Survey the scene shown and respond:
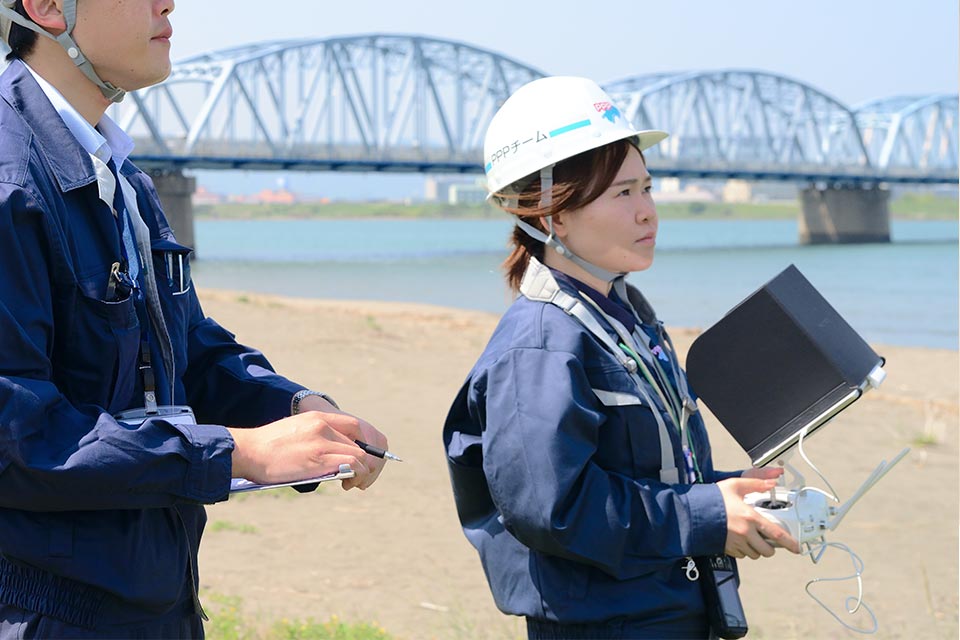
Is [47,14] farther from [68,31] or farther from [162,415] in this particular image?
[162,415]

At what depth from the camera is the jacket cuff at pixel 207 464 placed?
178 centimetres

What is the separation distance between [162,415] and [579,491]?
2.66 feet

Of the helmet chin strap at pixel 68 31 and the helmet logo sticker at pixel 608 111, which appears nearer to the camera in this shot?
the helmet chin strap at pixel 68 31

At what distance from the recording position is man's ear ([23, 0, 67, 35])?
192cm

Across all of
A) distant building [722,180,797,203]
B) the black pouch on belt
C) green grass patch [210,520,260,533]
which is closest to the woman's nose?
the black pouch on belt

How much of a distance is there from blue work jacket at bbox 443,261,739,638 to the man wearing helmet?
0.34 metres

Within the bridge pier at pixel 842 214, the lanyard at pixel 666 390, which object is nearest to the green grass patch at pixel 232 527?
the lanyard at pixel 666 390

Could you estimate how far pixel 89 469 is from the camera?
1712 millimetres

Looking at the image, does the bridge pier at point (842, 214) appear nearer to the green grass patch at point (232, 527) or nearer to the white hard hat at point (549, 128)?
the green grass patch at point (232, 527)

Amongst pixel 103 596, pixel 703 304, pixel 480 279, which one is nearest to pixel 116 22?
pixel 103 596

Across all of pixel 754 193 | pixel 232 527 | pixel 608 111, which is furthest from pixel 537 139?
pixel 754 193

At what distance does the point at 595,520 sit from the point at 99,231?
1.05 m

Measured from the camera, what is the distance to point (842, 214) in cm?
8662

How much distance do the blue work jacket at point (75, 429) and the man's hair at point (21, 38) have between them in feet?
0.15
